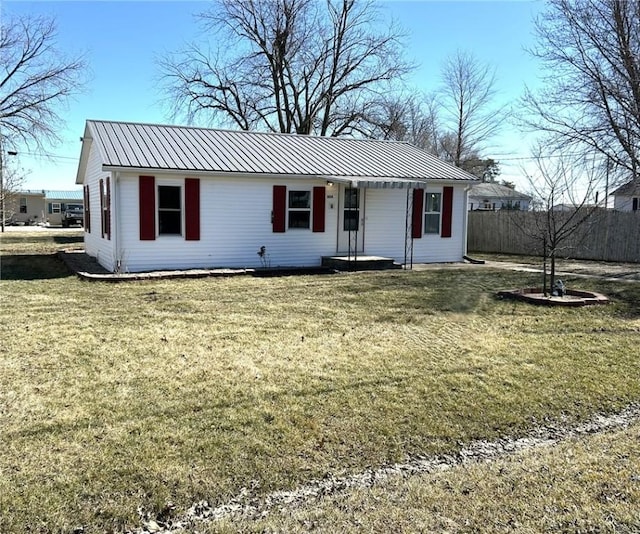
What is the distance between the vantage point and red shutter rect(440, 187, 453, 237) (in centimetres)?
1529

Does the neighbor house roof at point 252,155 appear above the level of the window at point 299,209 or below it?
above

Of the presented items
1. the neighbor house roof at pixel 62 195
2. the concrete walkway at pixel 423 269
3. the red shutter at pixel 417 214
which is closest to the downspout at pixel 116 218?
the concrete walkway at pixel 423 269

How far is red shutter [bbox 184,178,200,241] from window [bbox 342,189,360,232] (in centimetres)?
395

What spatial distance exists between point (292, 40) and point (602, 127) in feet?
58.8

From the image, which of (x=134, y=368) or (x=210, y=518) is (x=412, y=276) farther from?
(x=210, y=518)

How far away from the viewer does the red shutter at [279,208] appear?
43.3ft

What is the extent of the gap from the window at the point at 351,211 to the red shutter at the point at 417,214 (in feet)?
5.69

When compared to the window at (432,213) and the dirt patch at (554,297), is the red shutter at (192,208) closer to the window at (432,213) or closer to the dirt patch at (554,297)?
the window at (432,213)

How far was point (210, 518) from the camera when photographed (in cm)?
284

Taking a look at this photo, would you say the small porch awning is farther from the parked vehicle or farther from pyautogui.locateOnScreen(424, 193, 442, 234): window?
the parked vehicle

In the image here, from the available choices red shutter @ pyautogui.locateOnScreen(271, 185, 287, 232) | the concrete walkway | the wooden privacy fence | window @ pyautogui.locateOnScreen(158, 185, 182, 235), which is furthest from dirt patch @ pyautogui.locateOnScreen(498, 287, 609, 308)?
window @ pyautogui.locateOnScreen(158, 185, 182, 235)

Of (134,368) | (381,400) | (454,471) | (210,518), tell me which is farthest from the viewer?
(134,368)

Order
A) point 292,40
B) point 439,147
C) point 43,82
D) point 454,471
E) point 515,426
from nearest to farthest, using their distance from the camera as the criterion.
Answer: point 454,471, point 515,426, point 43,82, point 292,40, point 439,147

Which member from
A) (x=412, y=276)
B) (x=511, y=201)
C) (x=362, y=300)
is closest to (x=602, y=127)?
(x=412, y=276)
